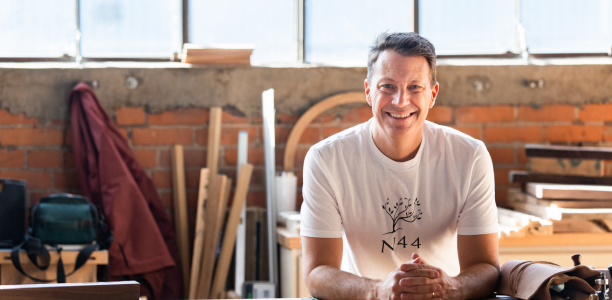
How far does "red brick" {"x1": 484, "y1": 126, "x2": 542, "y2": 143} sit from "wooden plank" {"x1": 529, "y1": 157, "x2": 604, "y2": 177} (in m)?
0.24

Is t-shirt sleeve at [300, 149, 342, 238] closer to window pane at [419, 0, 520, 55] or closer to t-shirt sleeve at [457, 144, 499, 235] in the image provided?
t-shirt sleeve at [457, 144, 499, 235]

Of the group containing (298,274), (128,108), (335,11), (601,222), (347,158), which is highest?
(335,11)

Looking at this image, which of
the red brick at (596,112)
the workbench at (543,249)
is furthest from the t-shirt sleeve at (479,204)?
the red brick at (596,112)

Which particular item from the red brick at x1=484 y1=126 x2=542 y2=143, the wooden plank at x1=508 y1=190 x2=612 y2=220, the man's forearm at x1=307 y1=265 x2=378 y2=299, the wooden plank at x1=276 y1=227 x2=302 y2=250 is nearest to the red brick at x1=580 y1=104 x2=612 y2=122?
the red brick at x1=484 y1=126 x2=542 y2=143

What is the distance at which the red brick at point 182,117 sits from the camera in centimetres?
292

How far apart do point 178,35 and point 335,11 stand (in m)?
0.82

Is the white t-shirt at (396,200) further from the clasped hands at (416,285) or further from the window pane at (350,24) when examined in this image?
the window pane at (350,24)

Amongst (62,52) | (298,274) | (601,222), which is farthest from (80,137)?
(601,222)

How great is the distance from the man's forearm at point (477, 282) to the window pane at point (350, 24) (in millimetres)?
1757

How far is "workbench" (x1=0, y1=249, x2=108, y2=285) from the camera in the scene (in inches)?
95.1

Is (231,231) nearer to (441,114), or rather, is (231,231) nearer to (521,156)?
(441,114)

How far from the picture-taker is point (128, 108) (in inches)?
114

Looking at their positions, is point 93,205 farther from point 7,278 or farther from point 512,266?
point 512,266

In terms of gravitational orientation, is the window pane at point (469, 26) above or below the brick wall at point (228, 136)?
above
